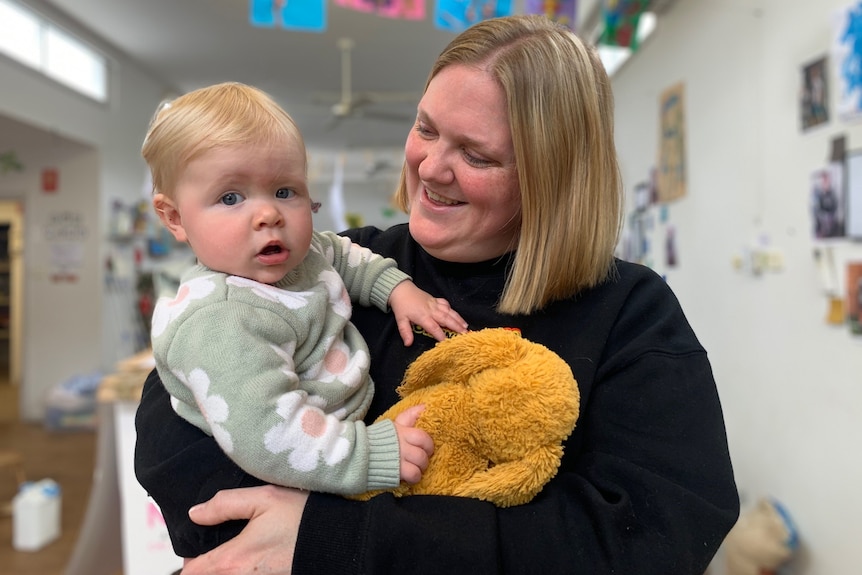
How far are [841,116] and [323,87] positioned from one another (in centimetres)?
643

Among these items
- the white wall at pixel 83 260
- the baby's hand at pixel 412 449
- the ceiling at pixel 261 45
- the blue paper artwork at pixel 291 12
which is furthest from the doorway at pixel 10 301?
the baby's hand at pixel 412 449

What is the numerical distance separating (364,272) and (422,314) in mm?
161

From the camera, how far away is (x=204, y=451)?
0.98 m

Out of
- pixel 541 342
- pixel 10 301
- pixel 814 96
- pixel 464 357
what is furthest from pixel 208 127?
pixel 10 301

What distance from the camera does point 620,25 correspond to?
366 centimetres

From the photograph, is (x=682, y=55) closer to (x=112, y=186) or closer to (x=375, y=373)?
(x=375, y=373)

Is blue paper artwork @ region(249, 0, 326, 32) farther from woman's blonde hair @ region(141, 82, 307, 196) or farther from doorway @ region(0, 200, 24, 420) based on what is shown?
doorway @ region(0, 200, 24, 420)

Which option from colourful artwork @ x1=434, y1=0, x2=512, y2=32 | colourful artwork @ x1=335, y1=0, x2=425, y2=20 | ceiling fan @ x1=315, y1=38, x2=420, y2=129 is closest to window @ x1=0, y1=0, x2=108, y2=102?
ceiling fan @ x1=315, y1=38, x2=420, y2=129

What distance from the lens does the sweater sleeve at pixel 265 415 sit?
845 mm

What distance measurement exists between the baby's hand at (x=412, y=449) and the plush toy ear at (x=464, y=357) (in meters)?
0.07

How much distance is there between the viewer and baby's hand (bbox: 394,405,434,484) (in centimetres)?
90

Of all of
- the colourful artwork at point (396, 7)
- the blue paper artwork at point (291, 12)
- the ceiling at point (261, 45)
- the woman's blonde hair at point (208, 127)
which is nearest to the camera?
the woman's blonde hair at point (208, 127)

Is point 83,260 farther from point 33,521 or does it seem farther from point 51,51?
point 33,521

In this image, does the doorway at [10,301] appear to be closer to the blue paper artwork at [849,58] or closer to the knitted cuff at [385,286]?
the knitted cuff at [385,286]
